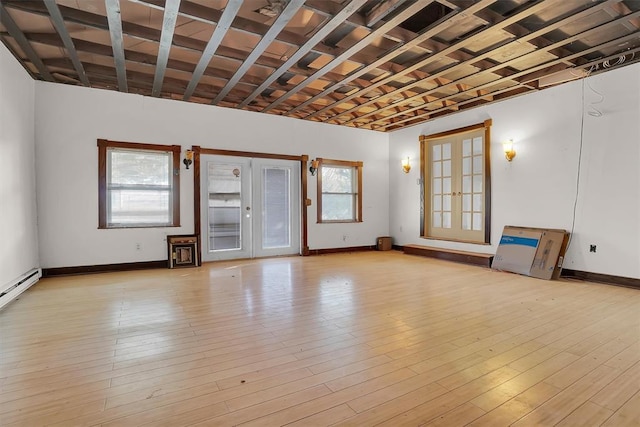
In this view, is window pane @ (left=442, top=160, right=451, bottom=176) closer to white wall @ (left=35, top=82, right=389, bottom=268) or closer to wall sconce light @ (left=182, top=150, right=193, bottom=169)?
white wall @ (left=35, top=82, right=389, bottom=268)

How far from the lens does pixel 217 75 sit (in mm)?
5051

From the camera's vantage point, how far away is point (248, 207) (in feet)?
22.4

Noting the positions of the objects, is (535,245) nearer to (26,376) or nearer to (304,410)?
(304,410)

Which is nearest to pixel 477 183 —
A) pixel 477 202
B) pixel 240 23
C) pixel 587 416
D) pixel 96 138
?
pixel 477 202

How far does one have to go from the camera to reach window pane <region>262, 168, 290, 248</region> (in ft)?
23.1

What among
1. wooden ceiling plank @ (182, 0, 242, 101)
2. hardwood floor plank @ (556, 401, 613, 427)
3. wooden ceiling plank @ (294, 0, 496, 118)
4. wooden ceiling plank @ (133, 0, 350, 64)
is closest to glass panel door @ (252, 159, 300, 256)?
wooden ceiling plank @ (182, 0, 242, 101)

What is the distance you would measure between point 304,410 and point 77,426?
3.66 feet

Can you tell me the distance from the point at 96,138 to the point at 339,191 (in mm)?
4834

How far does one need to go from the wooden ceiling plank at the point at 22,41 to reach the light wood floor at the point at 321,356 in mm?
2971

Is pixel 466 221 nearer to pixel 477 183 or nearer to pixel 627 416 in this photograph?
pixel 477 183

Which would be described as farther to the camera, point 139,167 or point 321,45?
point 139,167

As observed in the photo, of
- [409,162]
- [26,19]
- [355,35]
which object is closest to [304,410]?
[355,35]

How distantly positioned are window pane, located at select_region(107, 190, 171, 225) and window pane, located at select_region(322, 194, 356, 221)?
3320mm

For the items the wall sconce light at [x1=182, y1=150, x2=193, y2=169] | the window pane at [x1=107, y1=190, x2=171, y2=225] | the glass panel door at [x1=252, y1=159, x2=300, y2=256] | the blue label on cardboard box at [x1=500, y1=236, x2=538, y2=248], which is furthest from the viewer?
the glass panel door at [x1=252, y1=159, x2=300, y2=256]
